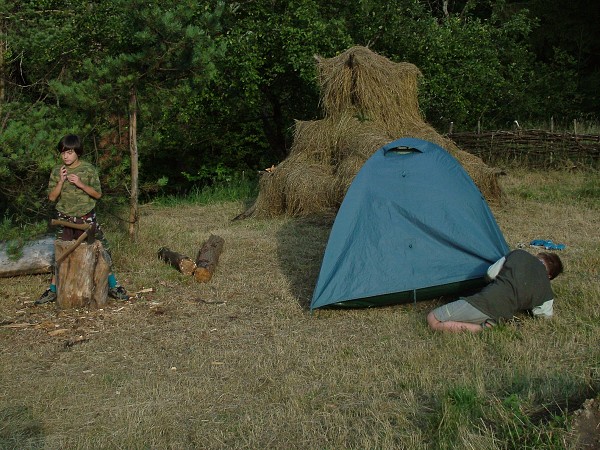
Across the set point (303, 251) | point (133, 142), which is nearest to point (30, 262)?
point (133, 142)

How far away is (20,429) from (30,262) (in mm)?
4624

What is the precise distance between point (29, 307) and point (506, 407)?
554cm

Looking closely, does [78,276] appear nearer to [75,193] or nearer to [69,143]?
[75,193]

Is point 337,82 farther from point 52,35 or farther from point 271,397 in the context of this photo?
point 271,397

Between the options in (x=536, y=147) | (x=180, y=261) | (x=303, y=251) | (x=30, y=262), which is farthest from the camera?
(x=536, y=147)

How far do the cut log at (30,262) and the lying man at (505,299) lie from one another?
4.93 metres

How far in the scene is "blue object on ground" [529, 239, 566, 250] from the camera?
10.4m

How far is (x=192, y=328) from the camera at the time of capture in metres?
7.54

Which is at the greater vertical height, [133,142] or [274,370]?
[133,142]

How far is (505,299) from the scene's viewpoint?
22.7 ft

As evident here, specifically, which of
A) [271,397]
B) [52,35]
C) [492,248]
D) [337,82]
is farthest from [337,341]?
[337,82]

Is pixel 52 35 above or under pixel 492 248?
above

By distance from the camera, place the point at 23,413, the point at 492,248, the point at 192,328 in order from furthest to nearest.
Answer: the point at 492,248 < the point at 192,328 < the point at 23,413

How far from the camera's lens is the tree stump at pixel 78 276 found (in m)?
Answer: 8.05
